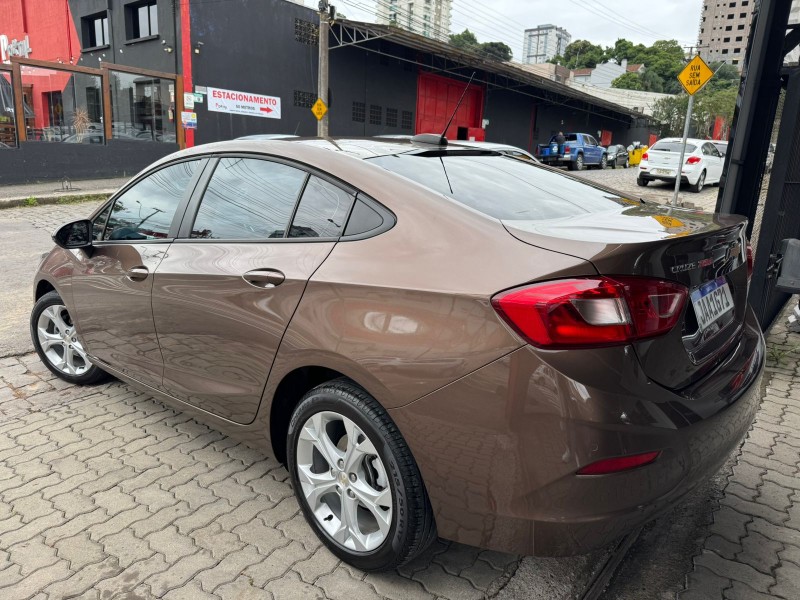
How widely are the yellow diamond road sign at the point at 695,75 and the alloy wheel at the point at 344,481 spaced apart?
12.4 meters

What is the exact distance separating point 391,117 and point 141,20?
36.9 ft

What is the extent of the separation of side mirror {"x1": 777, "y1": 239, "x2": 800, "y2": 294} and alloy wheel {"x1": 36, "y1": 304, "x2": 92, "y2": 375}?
4658 millimetres

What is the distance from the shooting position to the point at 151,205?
310cm

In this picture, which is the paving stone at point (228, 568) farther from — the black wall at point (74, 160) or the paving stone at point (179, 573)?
the black wall at point (74, 160)

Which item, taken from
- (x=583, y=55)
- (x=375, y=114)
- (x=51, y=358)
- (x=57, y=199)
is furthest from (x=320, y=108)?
(x=583, y=55)

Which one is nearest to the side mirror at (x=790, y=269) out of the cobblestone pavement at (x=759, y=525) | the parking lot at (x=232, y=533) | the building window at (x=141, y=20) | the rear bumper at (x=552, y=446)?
the cobblestone pavement at (x=759, y=525)

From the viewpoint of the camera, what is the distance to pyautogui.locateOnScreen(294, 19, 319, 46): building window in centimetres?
2292

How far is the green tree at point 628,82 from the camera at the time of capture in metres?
85.2

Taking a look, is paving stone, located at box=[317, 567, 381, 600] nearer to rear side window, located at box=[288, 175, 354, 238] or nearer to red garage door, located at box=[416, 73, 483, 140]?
rear side window, located at box=[288, 175, 354, 238]

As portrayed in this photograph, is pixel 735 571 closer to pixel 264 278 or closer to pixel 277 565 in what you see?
pixel 277 565

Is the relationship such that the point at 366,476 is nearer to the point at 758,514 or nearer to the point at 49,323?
the point at 758,514

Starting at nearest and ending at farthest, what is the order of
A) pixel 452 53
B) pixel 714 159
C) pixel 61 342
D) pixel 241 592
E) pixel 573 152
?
pixel 241 592 < pixel 61 342 < pixel 714 159 < pixel 452 53 < pixel 573 152

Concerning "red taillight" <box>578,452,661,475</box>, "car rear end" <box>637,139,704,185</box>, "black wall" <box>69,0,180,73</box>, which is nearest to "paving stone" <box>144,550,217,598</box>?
"red taillight" <box>578,452,661,475</box>

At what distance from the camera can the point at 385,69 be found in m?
27.2
